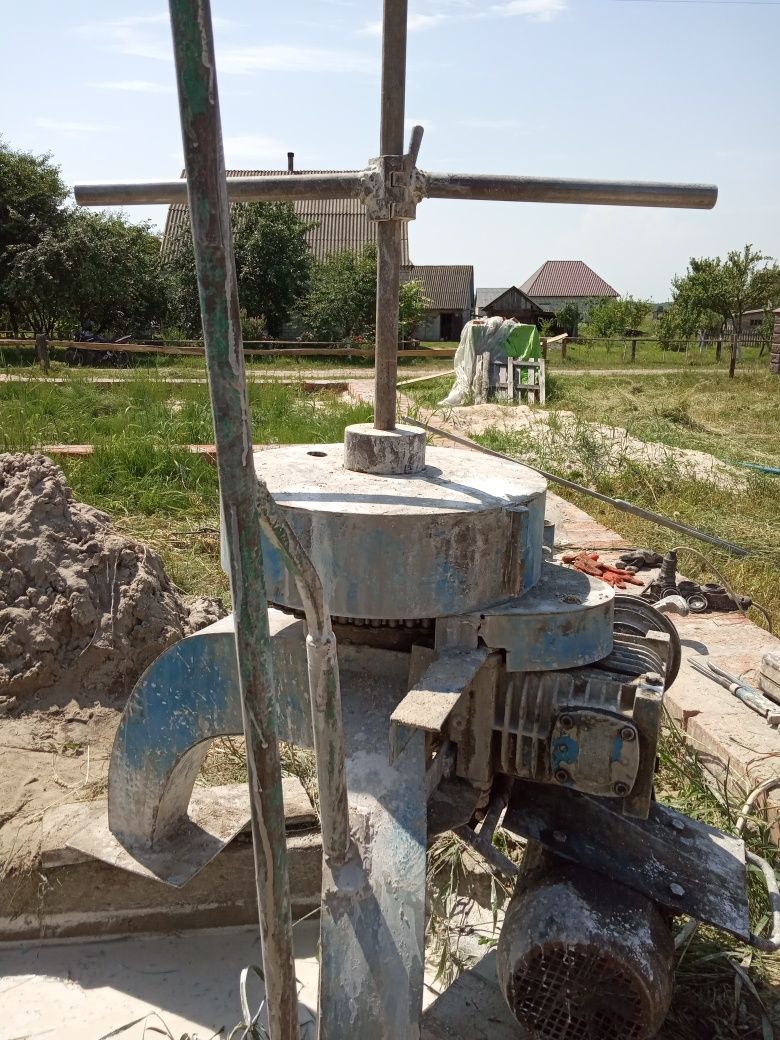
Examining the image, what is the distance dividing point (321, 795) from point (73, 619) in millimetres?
2191

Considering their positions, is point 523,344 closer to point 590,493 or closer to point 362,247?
point 590,493

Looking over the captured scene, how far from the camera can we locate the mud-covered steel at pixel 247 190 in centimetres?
166

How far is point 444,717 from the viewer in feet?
4.20

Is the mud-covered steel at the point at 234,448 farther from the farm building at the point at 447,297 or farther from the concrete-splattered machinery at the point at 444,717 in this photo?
the farm building at the point at 447,297

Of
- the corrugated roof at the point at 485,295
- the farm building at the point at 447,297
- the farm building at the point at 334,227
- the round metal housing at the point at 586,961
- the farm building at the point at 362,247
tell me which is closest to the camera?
the round metal housing at the point at 586,961

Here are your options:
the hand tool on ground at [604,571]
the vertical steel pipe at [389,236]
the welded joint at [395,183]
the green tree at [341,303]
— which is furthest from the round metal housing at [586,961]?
the green tree at [341,303]

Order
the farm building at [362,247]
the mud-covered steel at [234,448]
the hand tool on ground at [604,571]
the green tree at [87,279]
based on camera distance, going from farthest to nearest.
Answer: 1. the farm building at [362,247]
2. the green tree at [87,279]
3. the hand tool on ground at [604,571]
4. the mud-covered steel at [234,448]

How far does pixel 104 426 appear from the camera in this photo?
22.7 feet

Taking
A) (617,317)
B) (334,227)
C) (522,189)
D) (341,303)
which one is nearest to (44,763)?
(522,189)

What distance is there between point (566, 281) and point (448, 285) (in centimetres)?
1344

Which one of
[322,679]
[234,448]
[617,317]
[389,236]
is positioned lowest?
[617,317]

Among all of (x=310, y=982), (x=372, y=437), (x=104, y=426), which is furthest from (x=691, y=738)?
(x=104, y=426)

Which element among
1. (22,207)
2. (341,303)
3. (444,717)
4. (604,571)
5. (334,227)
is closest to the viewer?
(444,717)

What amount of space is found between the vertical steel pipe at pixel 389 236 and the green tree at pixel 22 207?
1766cm
